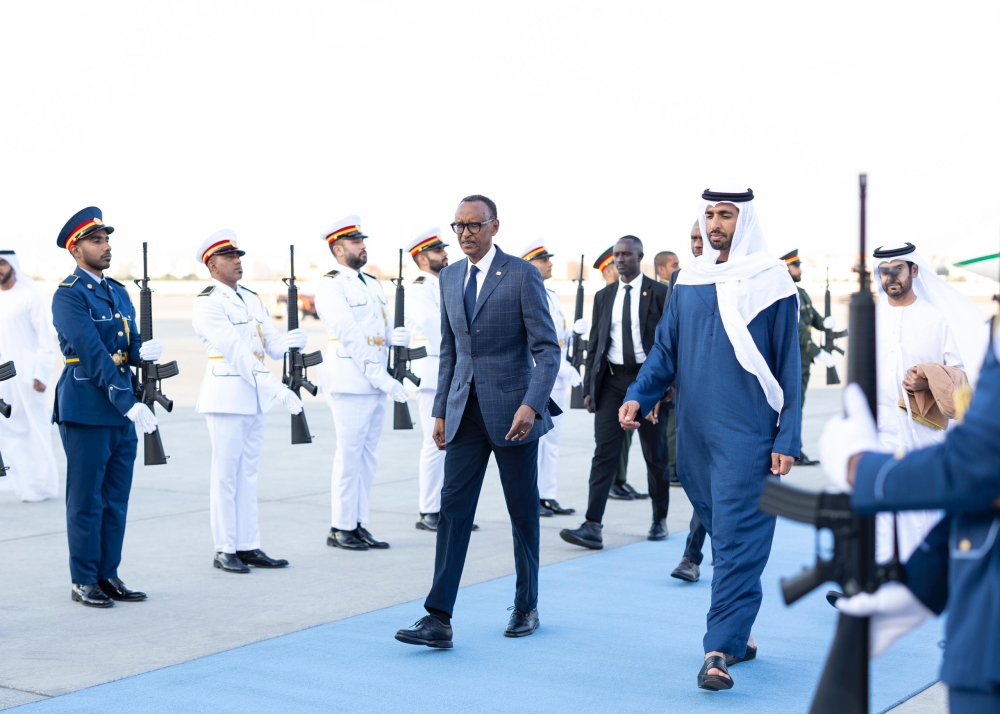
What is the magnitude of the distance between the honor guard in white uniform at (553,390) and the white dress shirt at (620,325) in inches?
16.0

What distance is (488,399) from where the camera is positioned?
516cm

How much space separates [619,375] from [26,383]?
15.8ft

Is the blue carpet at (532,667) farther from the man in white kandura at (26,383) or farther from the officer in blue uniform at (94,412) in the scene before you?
the man in white kandura at (26,383)

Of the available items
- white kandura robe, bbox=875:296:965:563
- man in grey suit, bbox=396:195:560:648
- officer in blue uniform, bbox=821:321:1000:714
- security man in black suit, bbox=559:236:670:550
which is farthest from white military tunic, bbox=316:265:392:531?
officer in blue uniform, bbox=821:321:1000:714

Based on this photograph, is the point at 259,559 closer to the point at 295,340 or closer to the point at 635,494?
the point at 295,340

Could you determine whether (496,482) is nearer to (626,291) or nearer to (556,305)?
(556,305)

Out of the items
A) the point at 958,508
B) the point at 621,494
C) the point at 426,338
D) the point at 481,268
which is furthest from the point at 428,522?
the point at 958,508

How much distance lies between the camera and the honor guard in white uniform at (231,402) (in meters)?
6.64

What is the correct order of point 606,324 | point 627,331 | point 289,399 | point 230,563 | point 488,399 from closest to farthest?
point 488,399, point 230,563, point 289,399, point 627,331, point 606,324

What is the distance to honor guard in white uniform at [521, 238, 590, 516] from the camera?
8461 millimetres

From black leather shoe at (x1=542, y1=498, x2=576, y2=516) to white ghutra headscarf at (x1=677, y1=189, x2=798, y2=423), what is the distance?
3.82 meters

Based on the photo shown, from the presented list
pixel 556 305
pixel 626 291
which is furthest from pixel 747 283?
pixel 556 305

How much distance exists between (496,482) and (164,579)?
13.6 ft

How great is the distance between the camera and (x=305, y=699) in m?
4.39
